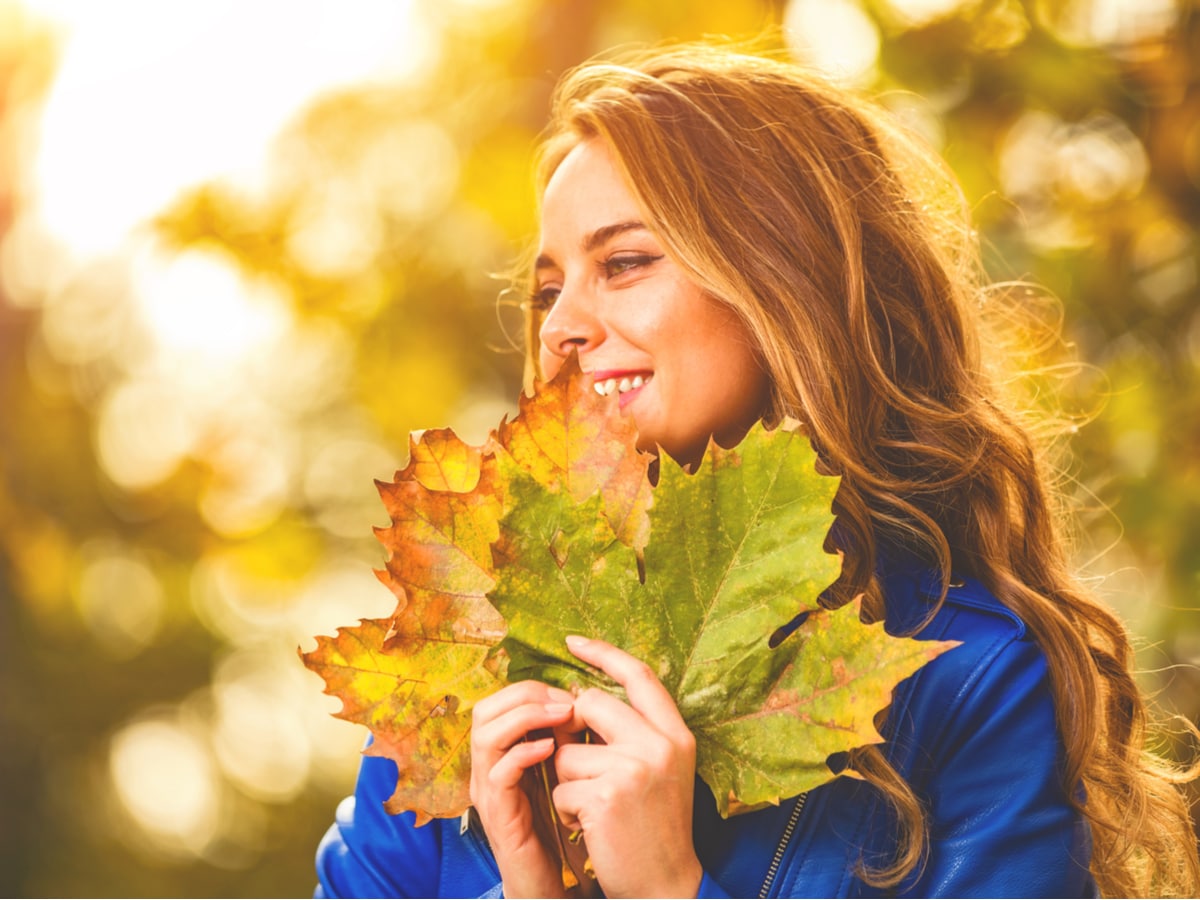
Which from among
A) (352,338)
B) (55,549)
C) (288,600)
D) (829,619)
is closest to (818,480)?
(829,619)

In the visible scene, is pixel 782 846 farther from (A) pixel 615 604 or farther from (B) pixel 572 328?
(B) pixel 572 328

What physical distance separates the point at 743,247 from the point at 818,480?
71 cm

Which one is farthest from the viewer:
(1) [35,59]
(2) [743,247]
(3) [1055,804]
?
(1) [35,59]

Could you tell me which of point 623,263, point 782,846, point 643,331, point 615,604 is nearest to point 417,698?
point 615,604

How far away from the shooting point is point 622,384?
1.71 meters

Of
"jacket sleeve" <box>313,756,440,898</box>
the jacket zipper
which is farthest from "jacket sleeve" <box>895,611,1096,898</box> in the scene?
"jacket sleeve" <box>313,756,440,898</box>

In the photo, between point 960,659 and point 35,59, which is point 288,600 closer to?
point 35,59

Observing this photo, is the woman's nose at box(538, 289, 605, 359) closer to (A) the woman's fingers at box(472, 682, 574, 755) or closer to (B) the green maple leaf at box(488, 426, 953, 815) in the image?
(B) the green maple leaf at box(488, 426, 953, 815)

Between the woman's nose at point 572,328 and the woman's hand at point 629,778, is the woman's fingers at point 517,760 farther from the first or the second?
the woman's nose at point 572,328

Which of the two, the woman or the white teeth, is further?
the white teeth

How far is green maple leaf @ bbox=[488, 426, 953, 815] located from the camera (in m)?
1.20

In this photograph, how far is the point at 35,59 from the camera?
283 inches

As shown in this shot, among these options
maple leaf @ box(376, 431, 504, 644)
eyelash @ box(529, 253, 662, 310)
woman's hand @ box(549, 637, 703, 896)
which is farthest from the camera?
eyelash @ box(529, 253, 662, 310)

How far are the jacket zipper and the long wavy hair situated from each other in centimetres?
11
